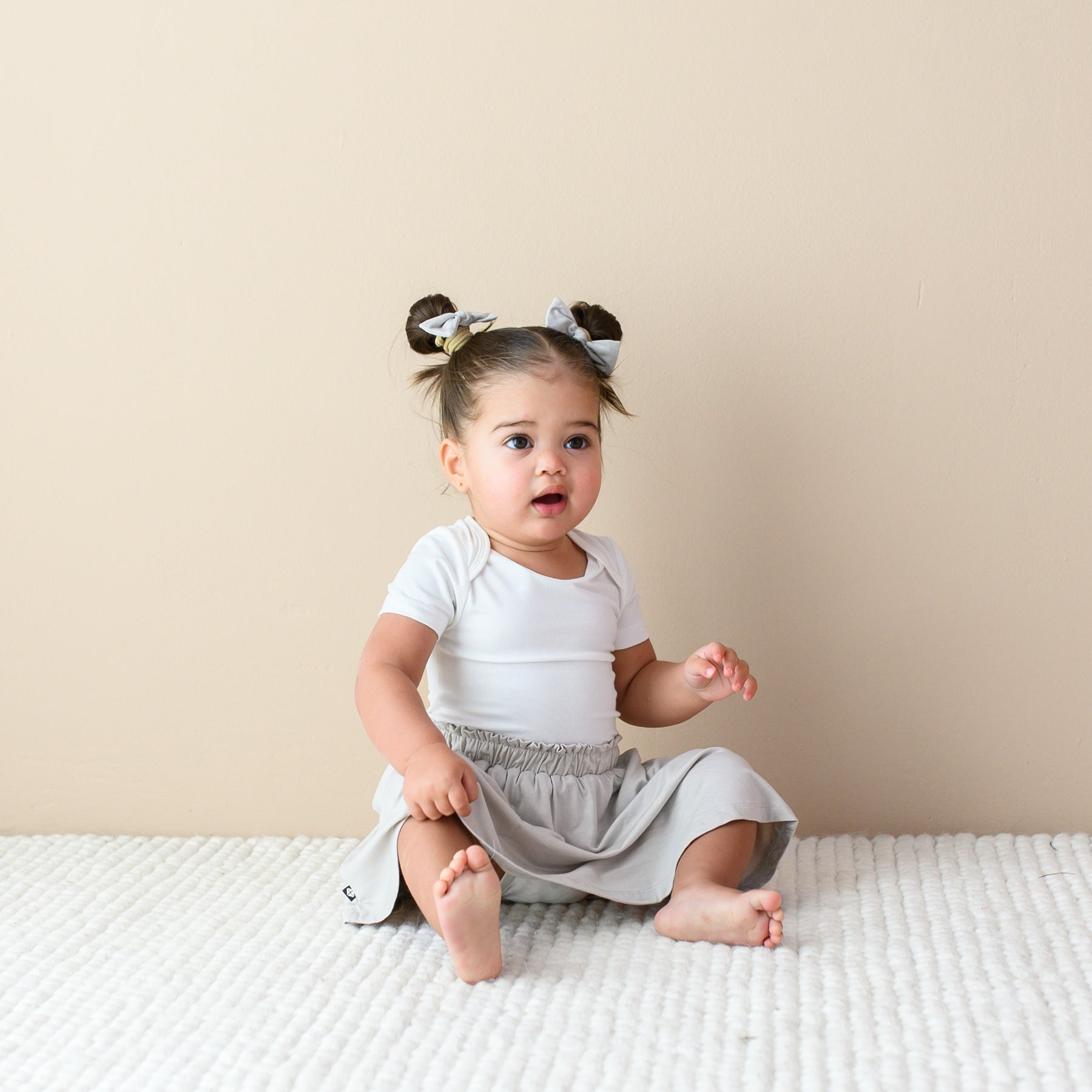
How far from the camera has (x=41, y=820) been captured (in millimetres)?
1296

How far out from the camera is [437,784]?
0.87 m

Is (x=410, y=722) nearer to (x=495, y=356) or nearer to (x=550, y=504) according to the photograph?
(x=550, y=504)

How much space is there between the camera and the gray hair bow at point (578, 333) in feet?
3.44

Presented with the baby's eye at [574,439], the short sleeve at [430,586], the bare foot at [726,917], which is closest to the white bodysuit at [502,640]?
the short sleeve at [430,586]

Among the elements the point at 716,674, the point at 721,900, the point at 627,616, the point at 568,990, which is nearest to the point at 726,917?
the point at 721,900

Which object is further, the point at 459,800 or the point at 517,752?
the point at 517,752

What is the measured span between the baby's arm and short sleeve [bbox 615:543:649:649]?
0.21 m

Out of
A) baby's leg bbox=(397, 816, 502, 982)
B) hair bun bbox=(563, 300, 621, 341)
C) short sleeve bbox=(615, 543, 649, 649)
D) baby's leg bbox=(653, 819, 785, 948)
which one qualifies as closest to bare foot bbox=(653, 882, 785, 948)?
baby's leg bbox=(653, 819, 785, 948)

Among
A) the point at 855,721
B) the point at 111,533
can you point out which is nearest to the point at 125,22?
the point at 111,533

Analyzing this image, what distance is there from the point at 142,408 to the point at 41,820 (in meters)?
0.52

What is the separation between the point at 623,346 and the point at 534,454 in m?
0.23

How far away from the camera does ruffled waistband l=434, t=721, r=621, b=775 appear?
1027mm

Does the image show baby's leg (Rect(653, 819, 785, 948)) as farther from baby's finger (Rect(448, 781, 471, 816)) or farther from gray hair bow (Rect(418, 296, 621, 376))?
gray hair bow (Rect(418, 296, 621, 376))

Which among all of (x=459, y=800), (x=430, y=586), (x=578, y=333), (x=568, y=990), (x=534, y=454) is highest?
(x=578, y=333)
